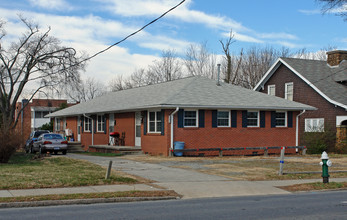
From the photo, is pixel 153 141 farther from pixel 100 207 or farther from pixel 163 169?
pixel 100 207

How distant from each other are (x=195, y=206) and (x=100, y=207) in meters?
2.28

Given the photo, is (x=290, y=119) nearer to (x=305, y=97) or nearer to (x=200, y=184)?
(x=305, y=97)

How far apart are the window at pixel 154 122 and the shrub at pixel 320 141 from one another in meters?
10.9

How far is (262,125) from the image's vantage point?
2761 centimetres

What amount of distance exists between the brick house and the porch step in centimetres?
522

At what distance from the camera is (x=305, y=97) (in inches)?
1325

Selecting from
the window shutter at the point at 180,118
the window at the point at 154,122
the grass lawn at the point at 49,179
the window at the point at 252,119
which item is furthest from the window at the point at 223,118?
the grass lawn at the point at 49,179

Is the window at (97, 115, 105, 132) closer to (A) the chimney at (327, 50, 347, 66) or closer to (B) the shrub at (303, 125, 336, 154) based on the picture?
(B) the shrub at (303, 125, 336, 154)

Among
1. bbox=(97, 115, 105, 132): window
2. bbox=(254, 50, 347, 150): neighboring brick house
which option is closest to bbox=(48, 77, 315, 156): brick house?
bbox=(97, 115, 105, 132): window

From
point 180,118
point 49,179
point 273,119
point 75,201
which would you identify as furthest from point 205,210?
point 273,119

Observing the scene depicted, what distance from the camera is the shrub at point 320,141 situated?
94.5 feet

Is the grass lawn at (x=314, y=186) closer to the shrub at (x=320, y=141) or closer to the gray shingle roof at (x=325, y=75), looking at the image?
the shrub at (x=320, y=141)

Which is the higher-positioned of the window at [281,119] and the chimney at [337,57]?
the chimney at [337,57]

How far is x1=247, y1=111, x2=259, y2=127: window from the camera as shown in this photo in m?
27.3
